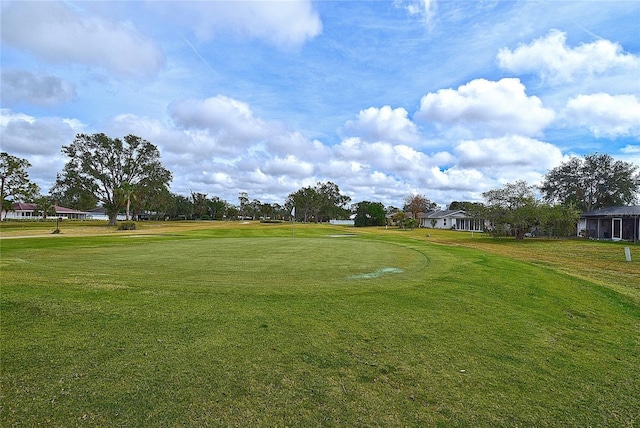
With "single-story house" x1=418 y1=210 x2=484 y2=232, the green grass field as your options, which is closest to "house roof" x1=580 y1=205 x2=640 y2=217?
"single-story house" x1=418 y1=210 x2=484 y2=232

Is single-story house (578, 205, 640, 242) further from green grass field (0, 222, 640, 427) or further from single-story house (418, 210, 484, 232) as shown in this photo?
green grass field (0, 222, 640, 427)

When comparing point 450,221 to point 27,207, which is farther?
point 27,207

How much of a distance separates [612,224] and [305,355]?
46054 millimetres

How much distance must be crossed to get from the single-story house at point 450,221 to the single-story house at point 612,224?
19280 mm

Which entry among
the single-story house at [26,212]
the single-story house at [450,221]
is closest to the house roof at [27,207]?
the single-story house at [26,212]

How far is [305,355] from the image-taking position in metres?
4.43

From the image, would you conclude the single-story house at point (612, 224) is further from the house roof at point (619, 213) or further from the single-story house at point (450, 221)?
the single-story house at point (450, 221)

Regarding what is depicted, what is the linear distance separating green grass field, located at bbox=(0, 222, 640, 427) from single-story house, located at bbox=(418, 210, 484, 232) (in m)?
59.1

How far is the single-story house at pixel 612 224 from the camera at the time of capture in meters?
36.3

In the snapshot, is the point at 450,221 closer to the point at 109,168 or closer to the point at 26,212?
the point at 109,168

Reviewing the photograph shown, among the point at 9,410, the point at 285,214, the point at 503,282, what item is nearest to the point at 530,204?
the point at 503,282

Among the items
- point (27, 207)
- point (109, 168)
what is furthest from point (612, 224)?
point (27, 207)

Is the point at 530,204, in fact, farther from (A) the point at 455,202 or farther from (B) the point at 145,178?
(A) the point at 455,202

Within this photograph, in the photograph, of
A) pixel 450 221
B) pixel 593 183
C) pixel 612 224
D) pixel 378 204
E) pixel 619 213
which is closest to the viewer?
pixel 619 213
